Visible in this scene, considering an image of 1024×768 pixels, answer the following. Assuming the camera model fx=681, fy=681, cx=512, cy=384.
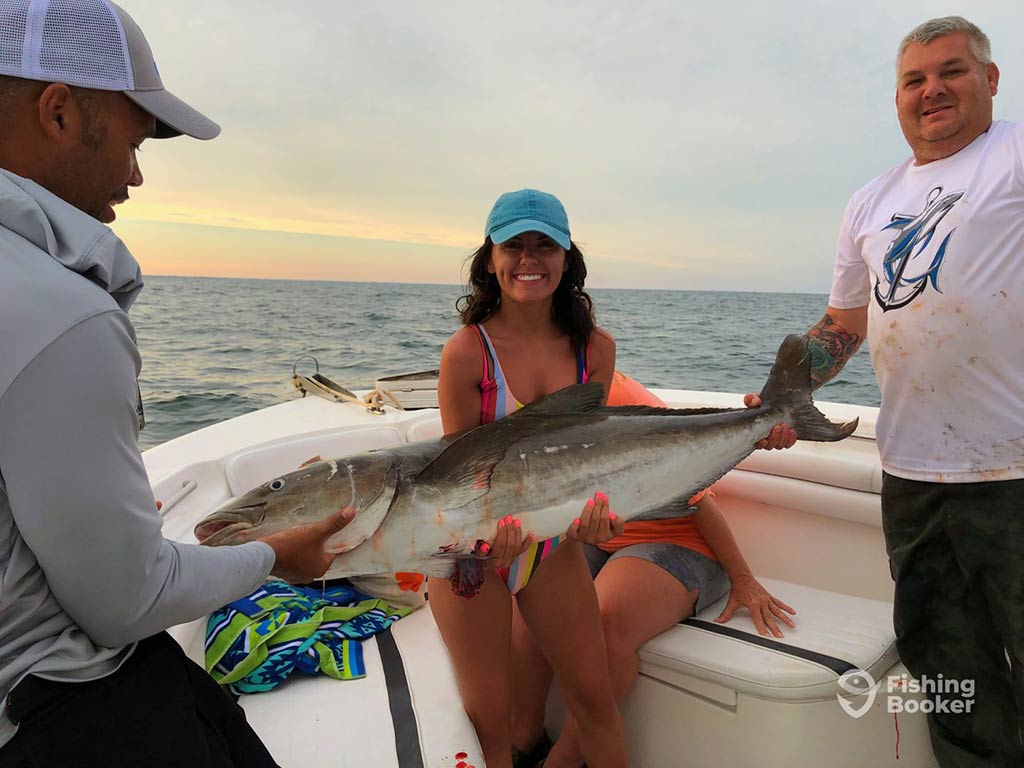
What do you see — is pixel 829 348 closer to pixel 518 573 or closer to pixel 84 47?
pixel 518 573

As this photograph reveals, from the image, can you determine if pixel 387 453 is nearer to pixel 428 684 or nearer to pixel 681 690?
pixel 428 684

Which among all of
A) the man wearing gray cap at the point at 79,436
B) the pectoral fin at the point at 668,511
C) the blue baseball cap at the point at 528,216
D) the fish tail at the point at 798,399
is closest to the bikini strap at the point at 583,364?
the blue baseball cap at the point at 528,216

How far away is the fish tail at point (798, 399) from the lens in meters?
2.71

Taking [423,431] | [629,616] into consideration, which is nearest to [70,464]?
[629,616]

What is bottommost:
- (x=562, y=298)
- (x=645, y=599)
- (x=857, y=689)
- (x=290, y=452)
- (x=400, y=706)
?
(x=400, y=706)

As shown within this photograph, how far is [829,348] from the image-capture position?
297 cm

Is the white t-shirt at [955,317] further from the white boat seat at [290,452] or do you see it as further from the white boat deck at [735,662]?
the white boat seat at [290,452]

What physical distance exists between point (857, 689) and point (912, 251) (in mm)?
1608

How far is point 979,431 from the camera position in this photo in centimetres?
230

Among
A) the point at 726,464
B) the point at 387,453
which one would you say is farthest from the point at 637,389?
the point at 387,453

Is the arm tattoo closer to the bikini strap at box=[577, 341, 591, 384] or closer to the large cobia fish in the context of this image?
the large cobia fish

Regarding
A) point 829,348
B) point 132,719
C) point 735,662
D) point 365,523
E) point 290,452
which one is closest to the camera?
point 132,719

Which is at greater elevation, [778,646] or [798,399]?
[798,399]

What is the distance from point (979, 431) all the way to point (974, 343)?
0.30 metres
